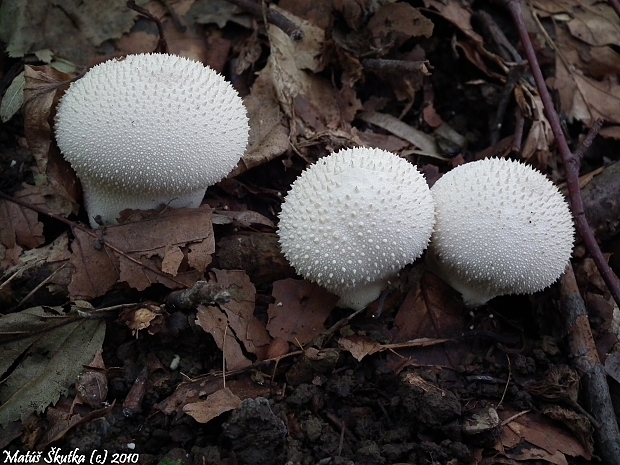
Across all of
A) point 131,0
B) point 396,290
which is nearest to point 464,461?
point 396,290

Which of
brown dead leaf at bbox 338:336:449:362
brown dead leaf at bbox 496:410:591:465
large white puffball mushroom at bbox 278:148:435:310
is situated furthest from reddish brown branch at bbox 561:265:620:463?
large white puffball mushroom at bbox 278:148:435:310

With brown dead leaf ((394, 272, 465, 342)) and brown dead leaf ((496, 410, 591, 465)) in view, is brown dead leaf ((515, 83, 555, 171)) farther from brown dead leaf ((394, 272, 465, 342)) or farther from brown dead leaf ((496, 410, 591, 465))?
brown dead leaf ((496, 410, 591, 465))

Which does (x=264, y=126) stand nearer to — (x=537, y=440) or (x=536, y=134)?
(x=536, y=134)

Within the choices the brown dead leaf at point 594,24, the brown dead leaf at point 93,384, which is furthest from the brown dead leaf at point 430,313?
the brown dead leaf at point 594,24

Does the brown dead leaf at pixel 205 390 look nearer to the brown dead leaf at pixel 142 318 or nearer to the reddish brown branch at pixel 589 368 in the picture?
the brown dead leaf at pixel 142 318

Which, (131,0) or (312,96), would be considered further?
(312,96)

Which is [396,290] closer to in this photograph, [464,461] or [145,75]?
[464,461]

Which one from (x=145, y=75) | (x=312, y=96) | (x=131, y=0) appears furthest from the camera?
(x=312, y=96)

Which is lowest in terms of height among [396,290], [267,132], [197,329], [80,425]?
[80,425]
